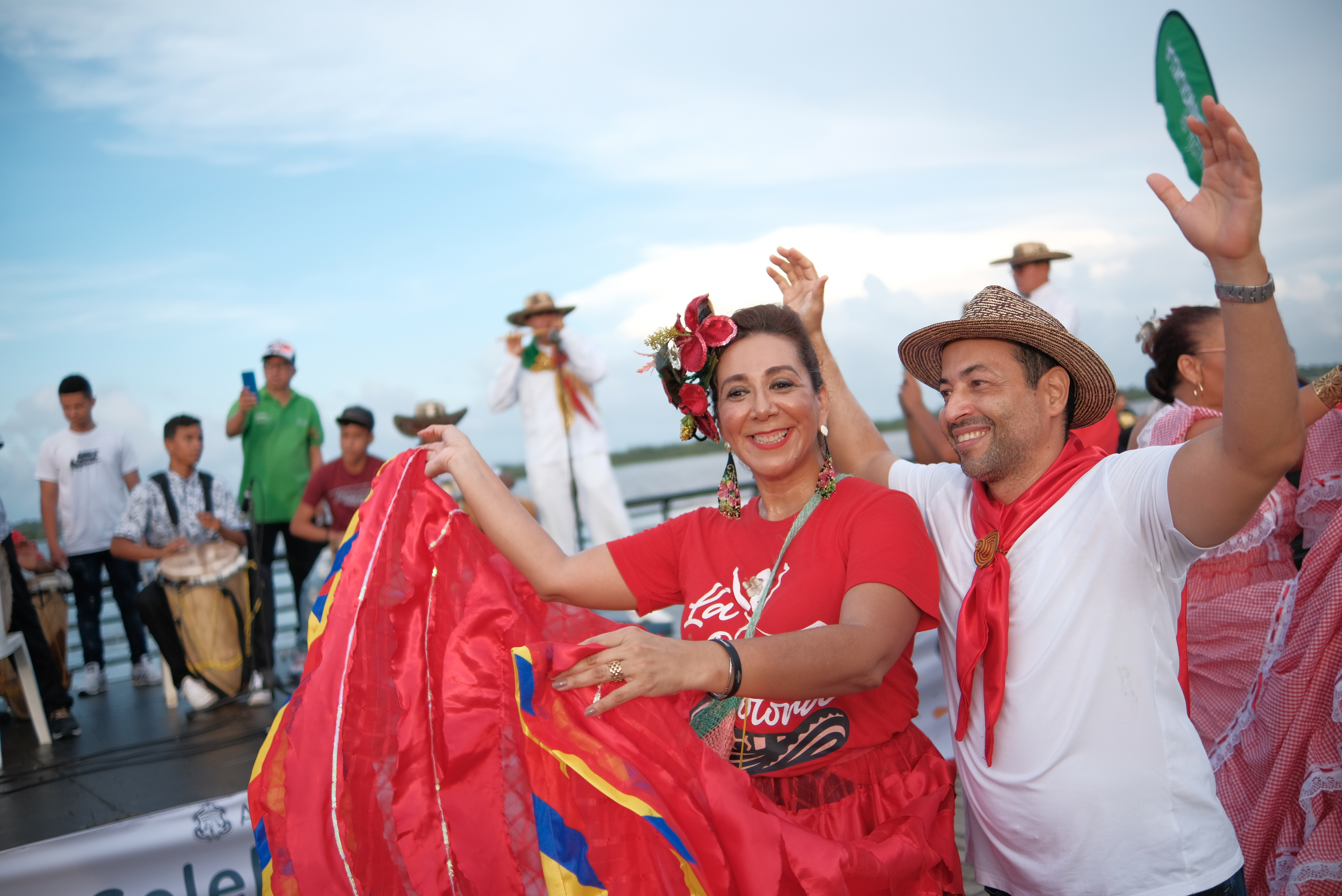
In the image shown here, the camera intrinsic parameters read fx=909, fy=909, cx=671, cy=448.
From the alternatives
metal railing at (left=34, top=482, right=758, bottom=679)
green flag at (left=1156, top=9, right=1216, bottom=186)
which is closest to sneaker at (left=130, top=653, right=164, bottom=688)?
metal railing at (left=34, top=482, right=758, bottom=679)

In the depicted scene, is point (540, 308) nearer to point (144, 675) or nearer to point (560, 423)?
point (560, 423)

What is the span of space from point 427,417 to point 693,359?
4654mm

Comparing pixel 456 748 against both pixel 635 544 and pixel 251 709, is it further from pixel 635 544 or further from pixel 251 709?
pixel 251 709

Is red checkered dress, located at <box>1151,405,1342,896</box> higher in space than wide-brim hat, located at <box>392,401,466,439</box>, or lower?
lower

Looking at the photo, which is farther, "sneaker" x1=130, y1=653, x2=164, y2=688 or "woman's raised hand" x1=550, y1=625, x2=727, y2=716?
"sneaker" x1=130, y1=653, x2=164, y2=688

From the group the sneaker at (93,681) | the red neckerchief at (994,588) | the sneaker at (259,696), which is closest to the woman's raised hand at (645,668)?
the red neckerchief at (994,588)

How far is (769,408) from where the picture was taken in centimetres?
212

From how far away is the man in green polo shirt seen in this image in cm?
672

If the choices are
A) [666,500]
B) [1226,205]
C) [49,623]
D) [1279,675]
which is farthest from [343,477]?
[1226,205]

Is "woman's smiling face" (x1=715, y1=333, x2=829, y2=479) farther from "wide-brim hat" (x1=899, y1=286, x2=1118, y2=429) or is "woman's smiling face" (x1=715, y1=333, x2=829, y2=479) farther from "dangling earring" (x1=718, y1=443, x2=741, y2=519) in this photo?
"wide-brim hat" (x1=899, y1=286, x2=1118, y2=429)

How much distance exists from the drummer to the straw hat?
5556mm

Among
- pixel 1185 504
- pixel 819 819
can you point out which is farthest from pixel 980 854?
pixel 1185 504

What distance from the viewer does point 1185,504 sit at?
65.8 inches

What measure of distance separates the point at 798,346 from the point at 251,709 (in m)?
4.90
